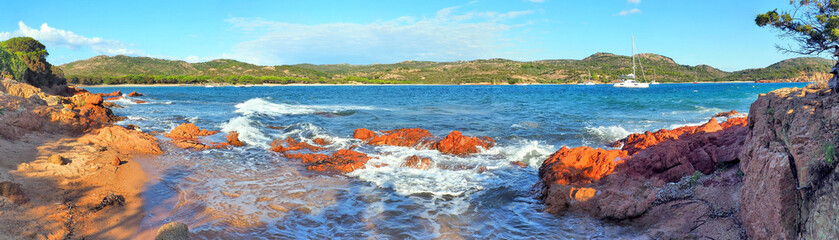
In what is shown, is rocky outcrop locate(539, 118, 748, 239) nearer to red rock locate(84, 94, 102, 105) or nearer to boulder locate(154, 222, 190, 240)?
boulder locate(154, 222, 190, 240)

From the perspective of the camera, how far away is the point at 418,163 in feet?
35.2

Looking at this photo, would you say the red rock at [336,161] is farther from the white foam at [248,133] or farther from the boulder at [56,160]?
the boulder at [56,160]

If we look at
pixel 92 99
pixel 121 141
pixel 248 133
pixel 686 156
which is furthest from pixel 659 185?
pixel 92 99

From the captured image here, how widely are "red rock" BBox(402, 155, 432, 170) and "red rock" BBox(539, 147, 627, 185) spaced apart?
10.0 ft

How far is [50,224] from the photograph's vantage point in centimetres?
521

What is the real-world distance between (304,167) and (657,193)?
307 inches

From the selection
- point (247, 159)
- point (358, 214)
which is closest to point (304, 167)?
point (247, 159)

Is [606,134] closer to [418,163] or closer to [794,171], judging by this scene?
[418,163]

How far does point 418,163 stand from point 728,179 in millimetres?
6506

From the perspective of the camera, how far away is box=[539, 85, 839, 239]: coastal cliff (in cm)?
394

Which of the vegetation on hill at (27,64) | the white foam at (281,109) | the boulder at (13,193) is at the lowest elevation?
the white foam at (281,109)

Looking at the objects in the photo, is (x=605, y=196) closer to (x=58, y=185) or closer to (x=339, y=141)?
(x=58, y=185)

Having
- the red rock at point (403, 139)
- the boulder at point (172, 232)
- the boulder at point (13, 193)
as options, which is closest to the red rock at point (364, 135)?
the red rock at point (403, 139)

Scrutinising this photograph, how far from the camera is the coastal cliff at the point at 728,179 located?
3.94 metres
